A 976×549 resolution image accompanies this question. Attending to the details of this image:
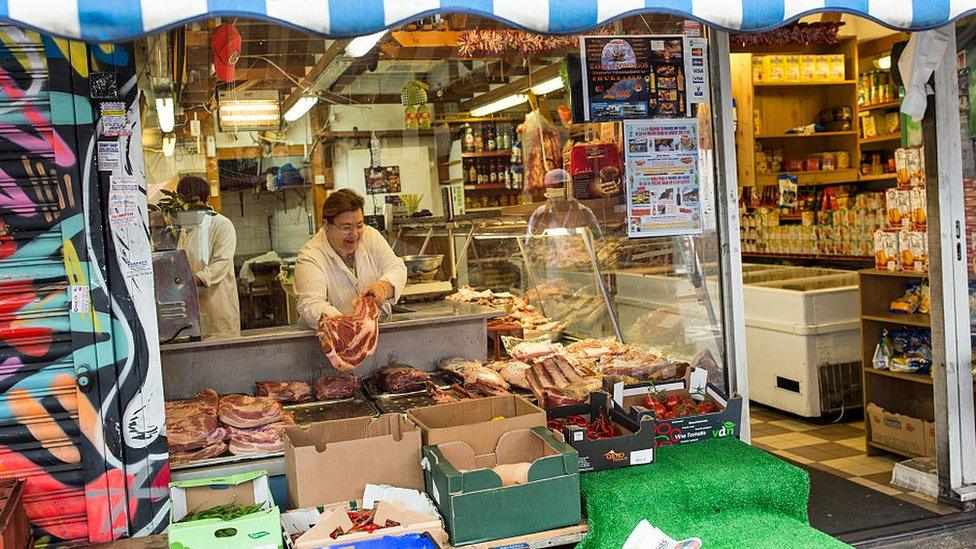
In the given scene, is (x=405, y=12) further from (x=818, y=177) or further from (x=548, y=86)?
(x=818, y=177)

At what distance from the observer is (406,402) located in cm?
506

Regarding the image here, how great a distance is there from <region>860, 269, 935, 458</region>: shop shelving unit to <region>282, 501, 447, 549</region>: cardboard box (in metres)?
4.36

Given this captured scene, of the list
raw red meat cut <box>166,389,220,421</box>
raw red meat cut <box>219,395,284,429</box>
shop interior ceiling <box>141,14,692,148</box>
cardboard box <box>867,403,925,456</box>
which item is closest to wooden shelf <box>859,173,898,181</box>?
cardboard box <box>867,403,925,456</box>

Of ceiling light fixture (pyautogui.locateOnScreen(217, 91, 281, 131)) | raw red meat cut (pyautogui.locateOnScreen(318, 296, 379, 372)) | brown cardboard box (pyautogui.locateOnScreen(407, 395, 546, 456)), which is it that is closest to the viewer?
brown cardboard box (pyautogui.locateOnScreen(407, 395, 546, 456))

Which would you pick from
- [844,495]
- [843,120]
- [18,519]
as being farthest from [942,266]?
[843,120]

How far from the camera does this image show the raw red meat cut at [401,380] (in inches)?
207

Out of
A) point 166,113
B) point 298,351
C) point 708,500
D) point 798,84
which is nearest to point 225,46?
point 166,113

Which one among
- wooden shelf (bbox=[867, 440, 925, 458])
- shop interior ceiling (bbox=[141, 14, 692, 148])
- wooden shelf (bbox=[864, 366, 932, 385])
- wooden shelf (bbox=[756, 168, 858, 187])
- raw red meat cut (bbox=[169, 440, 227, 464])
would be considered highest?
shop interior ceiling (bbox=[141, 14, 692, 148])

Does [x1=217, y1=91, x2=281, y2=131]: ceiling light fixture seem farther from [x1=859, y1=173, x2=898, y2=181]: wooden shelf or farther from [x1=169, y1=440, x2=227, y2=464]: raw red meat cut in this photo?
[x1=859, y1=173, x2=898, y2=181]: wooden shelf

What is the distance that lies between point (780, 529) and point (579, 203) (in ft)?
8.74

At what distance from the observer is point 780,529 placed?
3994 mm

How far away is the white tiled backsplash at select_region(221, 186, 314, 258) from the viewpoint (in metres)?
7.16

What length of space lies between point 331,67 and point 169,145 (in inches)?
69.4

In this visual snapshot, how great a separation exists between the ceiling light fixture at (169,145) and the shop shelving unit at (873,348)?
4.92 m
